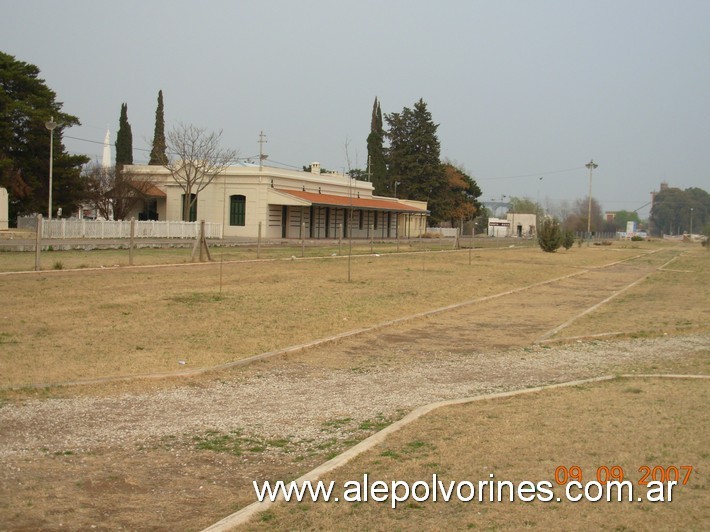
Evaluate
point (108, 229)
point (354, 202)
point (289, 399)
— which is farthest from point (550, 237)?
point (289, 399)

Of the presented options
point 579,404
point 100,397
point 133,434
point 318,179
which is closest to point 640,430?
point 579,404

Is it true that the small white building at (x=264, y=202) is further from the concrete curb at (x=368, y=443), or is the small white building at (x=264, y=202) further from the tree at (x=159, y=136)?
the concrete curb at (x=368, y=443)

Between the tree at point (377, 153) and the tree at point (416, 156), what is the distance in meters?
0.99


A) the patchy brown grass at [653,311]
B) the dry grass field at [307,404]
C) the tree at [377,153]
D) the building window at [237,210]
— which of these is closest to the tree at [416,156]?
the tree at [377,153]

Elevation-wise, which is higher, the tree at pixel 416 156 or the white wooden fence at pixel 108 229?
the tree at pixel 416 156

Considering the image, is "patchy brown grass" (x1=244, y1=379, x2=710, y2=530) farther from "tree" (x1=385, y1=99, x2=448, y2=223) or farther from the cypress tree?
"tree" (x1=385, y1=99, x2=448, y2=223)

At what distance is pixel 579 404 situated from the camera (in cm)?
766

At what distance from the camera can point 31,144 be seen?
48.0 meters

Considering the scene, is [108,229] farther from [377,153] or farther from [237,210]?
[377,153]

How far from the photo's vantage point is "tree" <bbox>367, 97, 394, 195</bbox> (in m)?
88.1

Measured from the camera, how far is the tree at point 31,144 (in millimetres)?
46219

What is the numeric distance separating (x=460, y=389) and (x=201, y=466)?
386 cm

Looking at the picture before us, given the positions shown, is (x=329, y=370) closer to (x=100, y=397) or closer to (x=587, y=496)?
(x=100, y=397)

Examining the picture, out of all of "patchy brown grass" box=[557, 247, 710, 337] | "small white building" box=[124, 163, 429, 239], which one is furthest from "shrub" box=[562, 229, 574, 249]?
"patchy brown grass" box=[557, 247, 710, 337]
